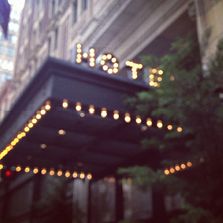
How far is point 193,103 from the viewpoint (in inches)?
257

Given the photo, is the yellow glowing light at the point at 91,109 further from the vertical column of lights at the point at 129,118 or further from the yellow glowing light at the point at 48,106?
the yellow glowing light at the point at 48,106

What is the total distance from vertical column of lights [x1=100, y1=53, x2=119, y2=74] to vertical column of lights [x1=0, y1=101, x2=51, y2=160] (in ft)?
8.89

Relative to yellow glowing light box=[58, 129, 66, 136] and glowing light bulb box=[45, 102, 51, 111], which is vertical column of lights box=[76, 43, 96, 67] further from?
glowing light bulb box=[45, 102, 51, 111]

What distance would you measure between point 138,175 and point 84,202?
9.23 m

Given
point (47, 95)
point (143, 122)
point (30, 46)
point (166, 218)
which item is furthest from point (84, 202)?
point (30, 46)

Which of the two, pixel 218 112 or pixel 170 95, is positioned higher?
pixel 170 95

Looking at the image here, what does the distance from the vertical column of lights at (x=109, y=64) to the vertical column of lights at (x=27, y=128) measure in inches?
107

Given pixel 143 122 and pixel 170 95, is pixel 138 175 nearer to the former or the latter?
pixel 170 95

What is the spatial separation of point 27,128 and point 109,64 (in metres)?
3.17

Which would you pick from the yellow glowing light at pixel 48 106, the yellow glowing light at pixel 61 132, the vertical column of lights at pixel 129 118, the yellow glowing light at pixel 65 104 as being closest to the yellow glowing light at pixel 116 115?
the vertical column of lights at pixel 129 118

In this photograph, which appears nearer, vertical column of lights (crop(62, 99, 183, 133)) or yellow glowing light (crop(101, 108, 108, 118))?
vertical column of lights (crop(62, 99, 183, 133))

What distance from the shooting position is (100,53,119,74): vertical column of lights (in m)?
11.6

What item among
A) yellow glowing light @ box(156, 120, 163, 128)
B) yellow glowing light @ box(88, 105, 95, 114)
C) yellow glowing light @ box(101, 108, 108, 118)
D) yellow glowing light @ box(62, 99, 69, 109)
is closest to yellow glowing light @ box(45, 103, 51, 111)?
yellow glowing light @ box(62, 99, 69, 109)

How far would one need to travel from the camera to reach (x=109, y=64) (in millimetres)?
11969
